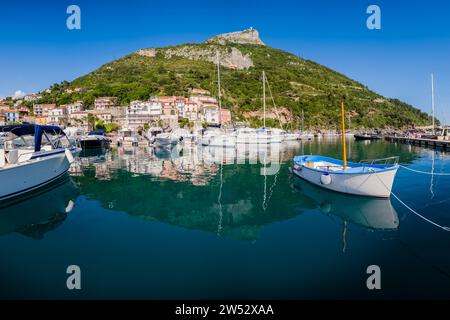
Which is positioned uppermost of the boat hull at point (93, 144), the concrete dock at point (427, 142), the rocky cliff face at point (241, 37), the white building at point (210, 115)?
the rocky cliff face at point (241, 37)

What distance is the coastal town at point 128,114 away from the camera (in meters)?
84.6

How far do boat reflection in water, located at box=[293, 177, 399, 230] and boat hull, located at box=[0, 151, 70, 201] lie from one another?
14820mm

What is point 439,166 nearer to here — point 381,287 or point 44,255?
point 381,287

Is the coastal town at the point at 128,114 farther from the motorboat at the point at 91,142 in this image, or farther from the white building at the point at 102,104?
the motorboat at the point at 91,142

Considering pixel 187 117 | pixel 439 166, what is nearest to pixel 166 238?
pixel 439 166

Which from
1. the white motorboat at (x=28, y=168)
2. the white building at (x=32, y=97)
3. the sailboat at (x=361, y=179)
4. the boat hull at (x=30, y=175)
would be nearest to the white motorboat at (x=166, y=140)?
the white motorboat at (x=28, y=168)

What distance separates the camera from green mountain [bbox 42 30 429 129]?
4144 inches

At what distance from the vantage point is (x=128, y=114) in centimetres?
8494

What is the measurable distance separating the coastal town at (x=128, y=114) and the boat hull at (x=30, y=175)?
61985 mm

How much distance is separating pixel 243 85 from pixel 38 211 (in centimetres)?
10996

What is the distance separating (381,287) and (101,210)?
1153 cm

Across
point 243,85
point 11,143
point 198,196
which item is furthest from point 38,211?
point 243,85

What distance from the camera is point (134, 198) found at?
15758mm

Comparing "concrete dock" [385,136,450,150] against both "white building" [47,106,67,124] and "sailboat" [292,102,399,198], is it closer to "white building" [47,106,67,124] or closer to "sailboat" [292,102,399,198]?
"sailboat" [292,102,399,198]
